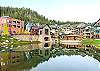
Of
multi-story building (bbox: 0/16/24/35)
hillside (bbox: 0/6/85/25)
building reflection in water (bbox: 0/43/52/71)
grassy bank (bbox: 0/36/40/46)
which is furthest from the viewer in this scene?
hillside (bbox: 0/6/85/25)

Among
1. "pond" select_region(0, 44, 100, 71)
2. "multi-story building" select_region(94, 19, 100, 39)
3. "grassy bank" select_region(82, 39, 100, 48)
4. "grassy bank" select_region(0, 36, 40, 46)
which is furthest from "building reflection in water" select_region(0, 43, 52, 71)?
"multi-story building" select_region(94, 19, 100, 39)

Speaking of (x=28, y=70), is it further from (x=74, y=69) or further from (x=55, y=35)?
(x=55, y=35)

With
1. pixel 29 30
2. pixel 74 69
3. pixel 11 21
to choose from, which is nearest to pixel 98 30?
pixel 29 30

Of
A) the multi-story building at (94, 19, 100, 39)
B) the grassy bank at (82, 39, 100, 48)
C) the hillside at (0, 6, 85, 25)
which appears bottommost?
the grassy bank at (82, 39, 100, 48)

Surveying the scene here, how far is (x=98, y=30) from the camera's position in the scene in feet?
49.2

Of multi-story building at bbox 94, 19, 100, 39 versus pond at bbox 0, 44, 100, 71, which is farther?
multi-story building at bbox 94, 19, 100, 39

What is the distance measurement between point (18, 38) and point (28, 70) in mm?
7850

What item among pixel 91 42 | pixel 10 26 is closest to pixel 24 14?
pixel 10 26

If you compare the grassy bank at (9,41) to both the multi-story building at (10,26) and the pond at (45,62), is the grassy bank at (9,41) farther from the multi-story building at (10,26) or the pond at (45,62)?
the pond at (45,62)

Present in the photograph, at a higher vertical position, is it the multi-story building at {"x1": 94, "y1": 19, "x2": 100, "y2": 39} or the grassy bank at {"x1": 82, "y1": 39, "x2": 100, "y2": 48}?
the multi-story building at {"x1": 94, "y1": 19, "x2": 100, "y2": 39}

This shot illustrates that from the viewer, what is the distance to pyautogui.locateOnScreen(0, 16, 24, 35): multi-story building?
13442 millimetres

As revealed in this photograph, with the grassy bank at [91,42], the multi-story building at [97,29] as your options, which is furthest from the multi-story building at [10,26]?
the multi-story building at [97,29]

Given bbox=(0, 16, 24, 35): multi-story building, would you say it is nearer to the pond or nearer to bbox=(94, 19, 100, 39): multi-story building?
bbox=(94, 19, 100, 39): multi-story building

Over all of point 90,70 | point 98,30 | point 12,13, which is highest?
point 12,13
